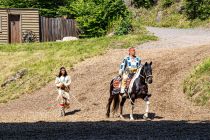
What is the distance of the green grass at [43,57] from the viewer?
32406 millimetres

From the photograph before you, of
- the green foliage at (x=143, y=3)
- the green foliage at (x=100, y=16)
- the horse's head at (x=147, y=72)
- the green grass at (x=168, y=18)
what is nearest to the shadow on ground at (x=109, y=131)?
the horse's head at (x=147, y=72)

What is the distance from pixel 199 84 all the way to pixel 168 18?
33.3 metres

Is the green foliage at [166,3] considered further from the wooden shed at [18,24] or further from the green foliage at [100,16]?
the wooden shed at [18,24]

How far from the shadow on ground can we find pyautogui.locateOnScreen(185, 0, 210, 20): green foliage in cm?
3789

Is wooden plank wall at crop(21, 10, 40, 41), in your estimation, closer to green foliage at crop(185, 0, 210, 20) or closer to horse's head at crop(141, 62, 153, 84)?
green foliage at crop(185, 0, 210, 20)

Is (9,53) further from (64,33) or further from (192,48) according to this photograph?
(192,48)

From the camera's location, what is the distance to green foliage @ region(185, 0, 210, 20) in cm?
5341

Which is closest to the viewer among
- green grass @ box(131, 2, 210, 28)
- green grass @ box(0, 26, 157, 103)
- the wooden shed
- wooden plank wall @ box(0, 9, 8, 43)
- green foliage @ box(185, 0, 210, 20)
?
green grass @ box(0, 26, 157, 103)

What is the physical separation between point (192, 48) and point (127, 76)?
15.0 m

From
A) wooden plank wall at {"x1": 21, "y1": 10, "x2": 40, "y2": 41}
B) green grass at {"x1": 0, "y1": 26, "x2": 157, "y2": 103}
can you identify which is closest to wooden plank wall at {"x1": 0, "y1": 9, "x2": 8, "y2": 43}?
wooden plank wall at {"x1": 21, "y1": 10, "x2": 40, "y2": 41}

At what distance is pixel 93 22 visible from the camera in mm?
47094

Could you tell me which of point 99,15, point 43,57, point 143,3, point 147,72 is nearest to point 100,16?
point 99,15

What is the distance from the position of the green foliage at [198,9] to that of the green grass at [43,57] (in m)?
12.4

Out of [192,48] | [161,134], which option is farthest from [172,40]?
[161,134]
